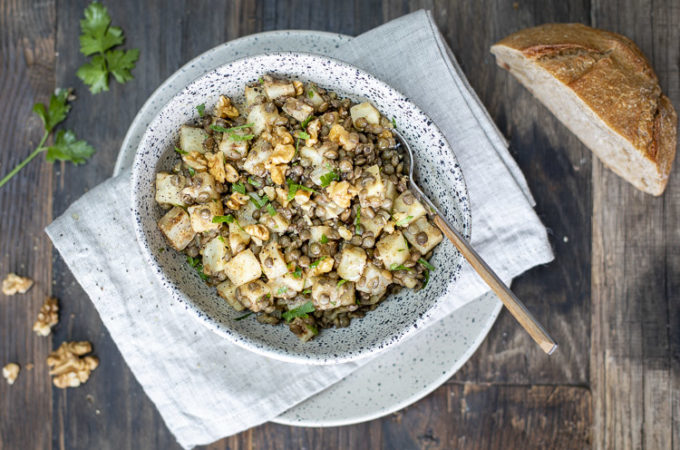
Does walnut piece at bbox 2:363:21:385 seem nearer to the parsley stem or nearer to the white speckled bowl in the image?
the parsley stem

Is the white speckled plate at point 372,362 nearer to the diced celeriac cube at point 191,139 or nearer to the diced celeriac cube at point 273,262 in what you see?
the diced celeriac cube at point 191,139

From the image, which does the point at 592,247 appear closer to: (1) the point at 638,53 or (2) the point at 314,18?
(1) the point at 638,53

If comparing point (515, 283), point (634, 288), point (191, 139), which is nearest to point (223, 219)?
point (191, 139)

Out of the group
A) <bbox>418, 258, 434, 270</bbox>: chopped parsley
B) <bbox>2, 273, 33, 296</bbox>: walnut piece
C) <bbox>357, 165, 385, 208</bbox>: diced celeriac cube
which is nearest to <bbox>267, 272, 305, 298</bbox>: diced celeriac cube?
<bbox>357, 165, 385, 208</bbox>: diced celeriac cube

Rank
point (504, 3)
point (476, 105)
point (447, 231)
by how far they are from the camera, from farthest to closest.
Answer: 1. point (504, 3)
2. point (476, 105)
3. point (447, 231)

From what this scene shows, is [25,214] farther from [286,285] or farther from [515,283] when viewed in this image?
[515,283]

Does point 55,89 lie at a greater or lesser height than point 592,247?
greater

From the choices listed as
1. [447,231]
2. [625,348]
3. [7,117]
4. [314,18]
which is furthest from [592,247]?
[7,117]
